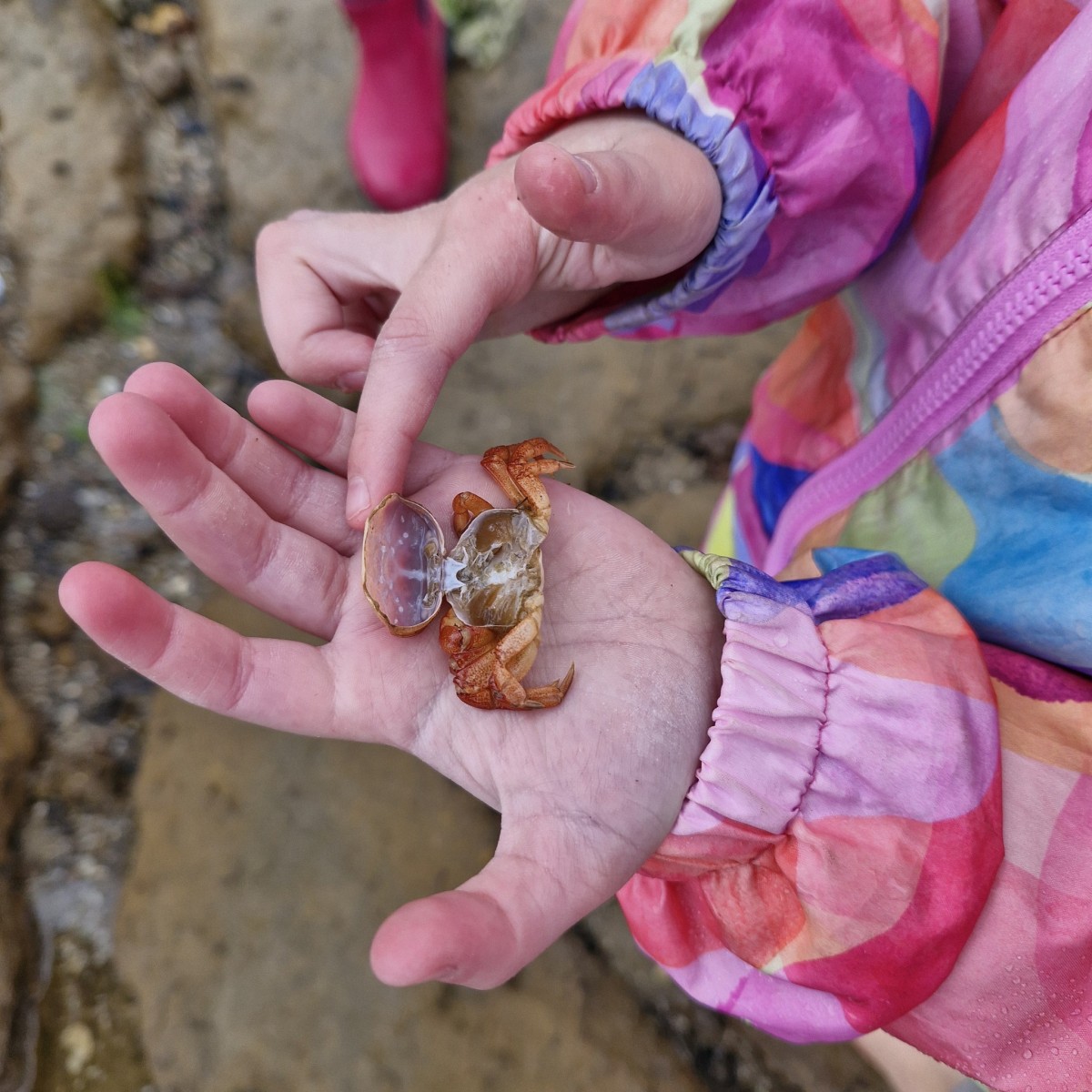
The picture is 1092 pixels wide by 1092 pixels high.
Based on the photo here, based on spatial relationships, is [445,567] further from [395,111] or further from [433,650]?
[395,111]

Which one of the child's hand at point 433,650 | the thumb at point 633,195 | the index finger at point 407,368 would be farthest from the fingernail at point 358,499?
the thumb at point 633,195

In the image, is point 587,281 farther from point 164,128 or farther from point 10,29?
point 10,29

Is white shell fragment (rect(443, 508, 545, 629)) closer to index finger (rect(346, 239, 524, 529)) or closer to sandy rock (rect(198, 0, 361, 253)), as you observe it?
index finger (rect(346, 239, 524, 529))

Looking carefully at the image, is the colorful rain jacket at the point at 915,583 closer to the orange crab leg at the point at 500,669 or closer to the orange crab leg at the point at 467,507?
the orange crab leg at the point at 500,669

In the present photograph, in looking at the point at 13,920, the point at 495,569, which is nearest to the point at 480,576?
the point at 495,569

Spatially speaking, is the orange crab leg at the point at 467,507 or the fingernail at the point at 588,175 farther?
the orange crab leg at the point at 467,507

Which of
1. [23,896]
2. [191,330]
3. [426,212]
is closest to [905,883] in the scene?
[426,212]

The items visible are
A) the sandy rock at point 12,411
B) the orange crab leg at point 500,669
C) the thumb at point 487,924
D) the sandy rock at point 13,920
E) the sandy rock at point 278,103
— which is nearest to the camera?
the thumb at point 487,924
